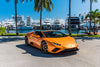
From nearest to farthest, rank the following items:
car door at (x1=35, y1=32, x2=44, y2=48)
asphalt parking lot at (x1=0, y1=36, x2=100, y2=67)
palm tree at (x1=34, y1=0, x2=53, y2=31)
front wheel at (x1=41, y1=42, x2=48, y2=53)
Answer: asphalt parking lot at (x1=0, y1=36, x2=100, y2=67) < front wheel at (x1=41, y1=42, x2=48, y2=53) < car door at (x1=35, y1=32, x2=44, y2=48) < palm tree at (x1=34, y1=0, x2=53, y2=31)

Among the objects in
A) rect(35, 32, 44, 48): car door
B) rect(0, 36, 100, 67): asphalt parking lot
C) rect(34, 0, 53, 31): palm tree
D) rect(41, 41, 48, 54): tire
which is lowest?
rect(0, 36, 100, 67): asphalt parking lot

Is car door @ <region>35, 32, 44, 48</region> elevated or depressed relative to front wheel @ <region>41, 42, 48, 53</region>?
elevated

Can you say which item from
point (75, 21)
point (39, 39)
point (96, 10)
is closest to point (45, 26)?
point (75, 21)

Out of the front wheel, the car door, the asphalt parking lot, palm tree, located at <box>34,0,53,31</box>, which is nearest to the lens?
the asphalt parking lot

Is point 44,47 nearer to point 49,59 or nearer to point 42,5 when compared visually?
point 49,59

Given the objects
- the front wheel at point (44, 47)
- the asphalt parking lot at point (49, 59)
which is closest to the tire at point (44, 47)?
the front wheel at point (44, 47)

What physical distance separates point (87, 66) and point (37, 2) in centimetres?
1730

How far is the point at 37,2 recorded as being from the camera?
19.6 metres

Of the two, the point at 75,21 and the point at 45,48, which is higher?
the point at 75,21

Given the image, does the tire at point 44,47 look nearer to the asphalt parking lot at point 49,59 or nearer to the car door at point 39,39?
the asphalt parking lot at point 49,59

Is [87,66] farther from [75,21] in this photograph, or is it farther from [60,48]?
[75,21]

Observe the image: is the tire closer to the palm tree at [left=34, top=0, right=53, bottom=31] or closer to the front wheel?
the front wheel

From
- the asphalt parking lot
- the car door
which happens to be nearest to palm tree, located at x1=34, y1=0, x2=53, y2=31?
the car door

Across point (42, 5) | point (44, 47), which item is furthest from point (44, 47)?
point (42, 5)
